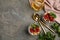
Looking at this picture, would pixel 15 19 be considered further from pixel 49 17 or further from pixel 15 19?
pixel 49 17

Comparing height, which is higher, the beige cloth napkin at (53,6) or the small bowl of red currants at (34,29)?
the beige cloth napkin at (53,6)

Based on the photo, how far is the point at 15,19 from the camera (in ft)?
4.40

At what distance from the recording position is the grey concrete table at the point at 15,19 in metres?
1.29

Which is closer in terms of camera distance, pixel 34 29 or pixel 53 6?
pixel 34 29

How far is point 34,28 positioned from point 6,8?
24 cm

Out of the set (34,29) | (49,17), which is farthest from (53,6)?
(34,29)

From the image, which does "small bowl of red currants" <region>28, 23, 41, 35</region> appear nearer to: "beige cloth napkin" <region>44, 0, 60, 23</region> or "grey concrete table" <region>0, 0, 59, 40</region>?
"grey concrete table" <region>0, 0, 59, 40</region>

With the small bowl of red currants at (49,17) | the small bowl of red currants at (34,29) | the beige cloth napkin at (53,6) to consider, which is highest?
the beige cloth napkin at (53,6)

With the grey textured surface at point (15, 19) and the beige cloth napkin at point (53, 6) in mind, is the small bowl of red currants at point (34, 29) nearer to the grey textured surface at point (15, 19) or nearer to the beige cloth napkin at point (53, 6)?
the grey textured surface at point (15, 19)

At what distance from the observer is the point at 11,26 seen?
132 cm

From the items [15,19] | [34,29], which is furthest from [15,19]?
[34,29]

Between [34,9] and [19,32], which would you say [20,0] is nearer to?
[34,9]

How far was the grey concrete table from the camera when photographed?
1.29 meters

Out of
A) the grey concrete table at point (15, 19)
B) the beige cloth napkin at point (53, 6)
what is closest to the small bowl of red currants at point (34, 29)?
the grey concrete table at point (15, 19)
